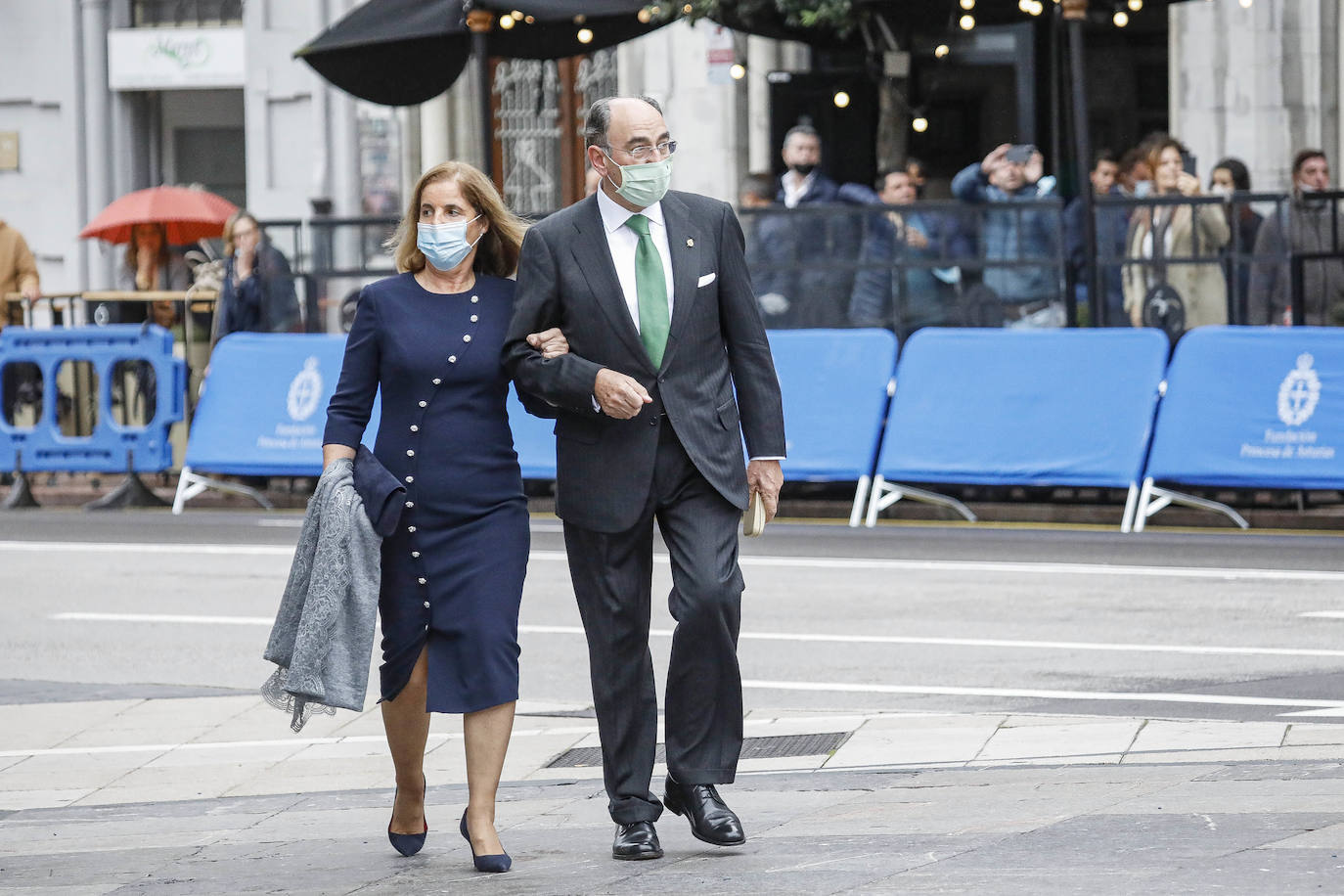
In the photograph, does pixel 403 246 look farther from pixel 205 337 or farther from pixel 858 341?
pixel 205 337

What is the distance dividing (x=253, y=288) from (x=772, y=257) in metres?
3.72

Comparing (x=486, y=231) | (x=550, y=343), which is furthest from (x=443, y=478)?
(x=486, y=231)

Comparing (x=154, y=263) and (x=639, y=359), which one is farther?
(x=154, y=263)

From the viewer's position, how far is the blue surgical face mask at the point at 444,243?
5.87 metres

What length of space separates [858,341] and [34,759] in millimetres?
7254

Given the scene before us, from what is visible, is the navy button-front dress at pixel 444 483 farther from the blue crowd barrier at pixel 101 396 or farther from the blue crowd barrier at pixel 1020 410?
the blue crowd barrier at pixel 101 396

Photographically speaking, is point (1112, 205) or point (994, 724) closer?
point (994, 724)

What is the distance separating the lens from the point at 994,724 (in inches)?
297

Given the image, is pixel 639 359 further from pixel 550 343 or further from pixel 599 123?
pixel 599 123

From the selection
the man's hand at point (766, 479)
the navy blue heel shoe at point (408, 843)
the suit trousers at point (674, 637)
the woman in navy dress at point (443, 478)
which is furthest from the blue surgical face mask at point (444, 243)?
the navy blue heel shoe at point (408, 843)

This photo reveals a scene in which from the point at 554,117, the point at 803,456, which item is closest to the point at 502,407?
the point at 803,456

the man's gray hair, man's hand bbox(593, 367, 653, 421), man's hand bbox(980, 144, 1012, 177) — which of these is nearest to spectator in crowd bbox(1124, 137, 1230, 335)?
man's hand bbox(980, 144, 1012, 177)

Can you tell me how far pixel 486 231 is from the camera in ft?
19.8

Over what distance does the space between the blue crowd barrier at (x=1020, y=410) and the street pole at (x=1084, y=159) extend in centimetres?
60
